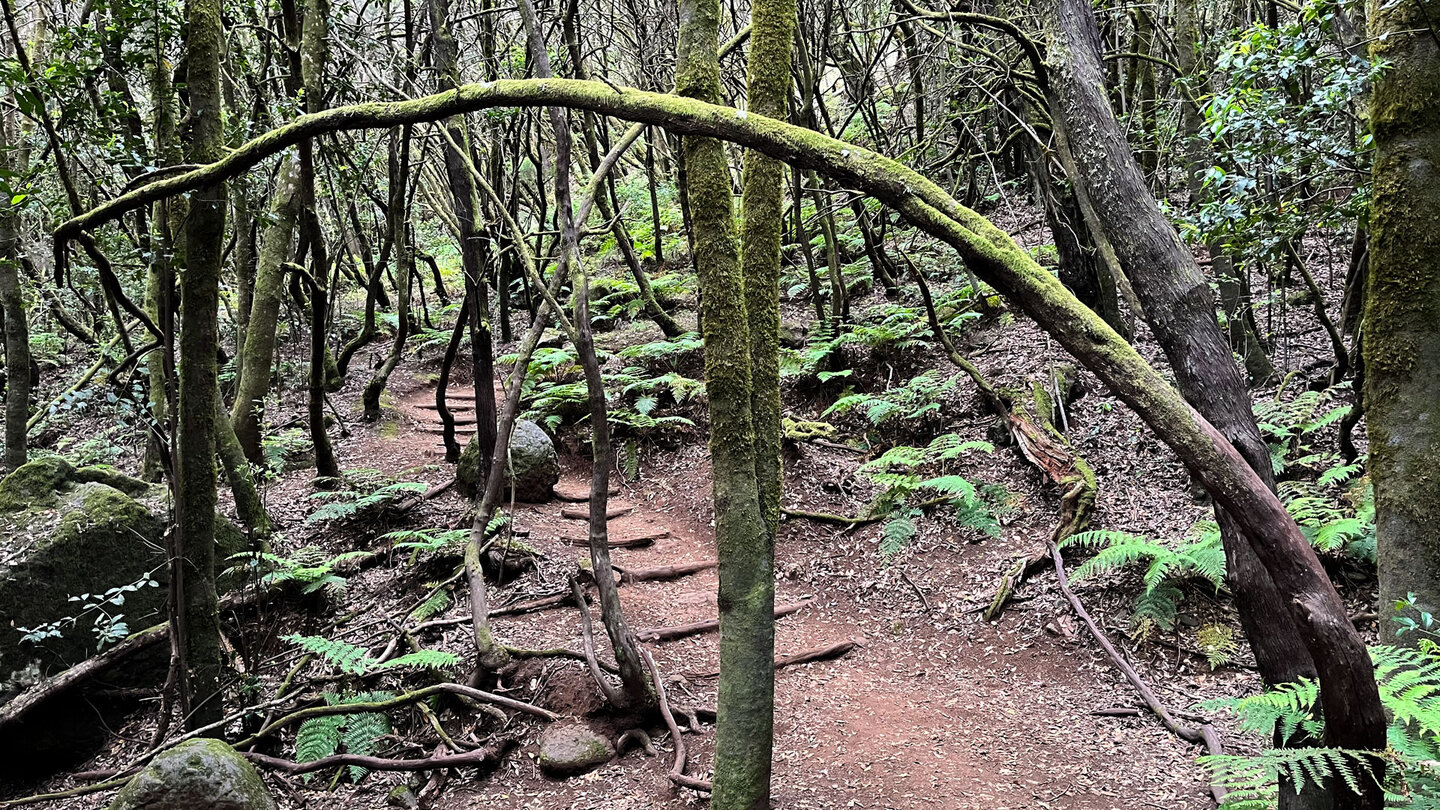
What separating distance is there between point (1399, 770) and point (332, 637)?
7.23m

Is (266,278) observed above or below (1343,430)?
above

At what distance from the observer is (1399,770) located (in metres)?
1.97

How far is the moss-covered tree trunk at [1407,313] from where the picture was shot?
3152 millimetres

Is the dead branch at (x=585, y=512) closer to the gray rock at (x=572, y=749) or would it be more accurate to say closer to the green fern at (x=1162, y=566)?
the gray rock at (x=572, y=749)

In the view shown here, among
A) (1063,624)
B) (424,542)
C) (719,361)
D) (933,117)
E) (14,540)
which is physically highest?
(933,117)

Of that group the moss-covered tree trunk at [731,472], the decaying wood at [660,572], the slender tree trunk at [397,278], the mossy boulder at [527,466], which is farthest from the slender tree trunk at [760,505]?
the slender tree trunk at [397,278]

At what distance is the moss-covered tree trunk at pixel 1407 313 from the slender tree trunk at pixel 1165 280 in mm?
536

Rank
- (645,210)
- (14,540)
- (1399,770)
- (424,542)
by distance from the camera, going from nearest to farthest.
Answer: (1399,770) → (14,540) → (424,542) → (645,210)

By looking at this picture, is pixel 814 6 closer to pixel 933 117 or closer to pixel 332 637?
pixel 933 117

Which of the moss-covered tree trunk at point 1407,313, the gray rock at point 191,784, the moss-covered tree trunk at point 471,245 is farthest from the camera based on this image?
the moss-covered tree trunk at point 471,245

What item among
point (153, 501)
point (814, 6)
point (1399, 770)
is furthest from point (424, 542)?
point (814, 6)

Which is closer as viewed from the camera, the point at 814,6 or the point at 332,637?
the point at 332,637

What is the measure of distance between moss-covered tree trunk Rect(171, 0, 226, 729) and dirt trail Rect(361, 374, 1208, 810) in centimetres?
188

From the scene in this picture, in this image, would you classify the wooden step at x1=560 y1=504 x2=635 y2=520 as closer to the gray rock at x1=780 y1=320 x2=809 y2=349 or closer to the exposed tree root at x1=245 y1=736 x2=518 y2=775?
the gray rock at x1=780 y1=320 x2=809 y2=349
